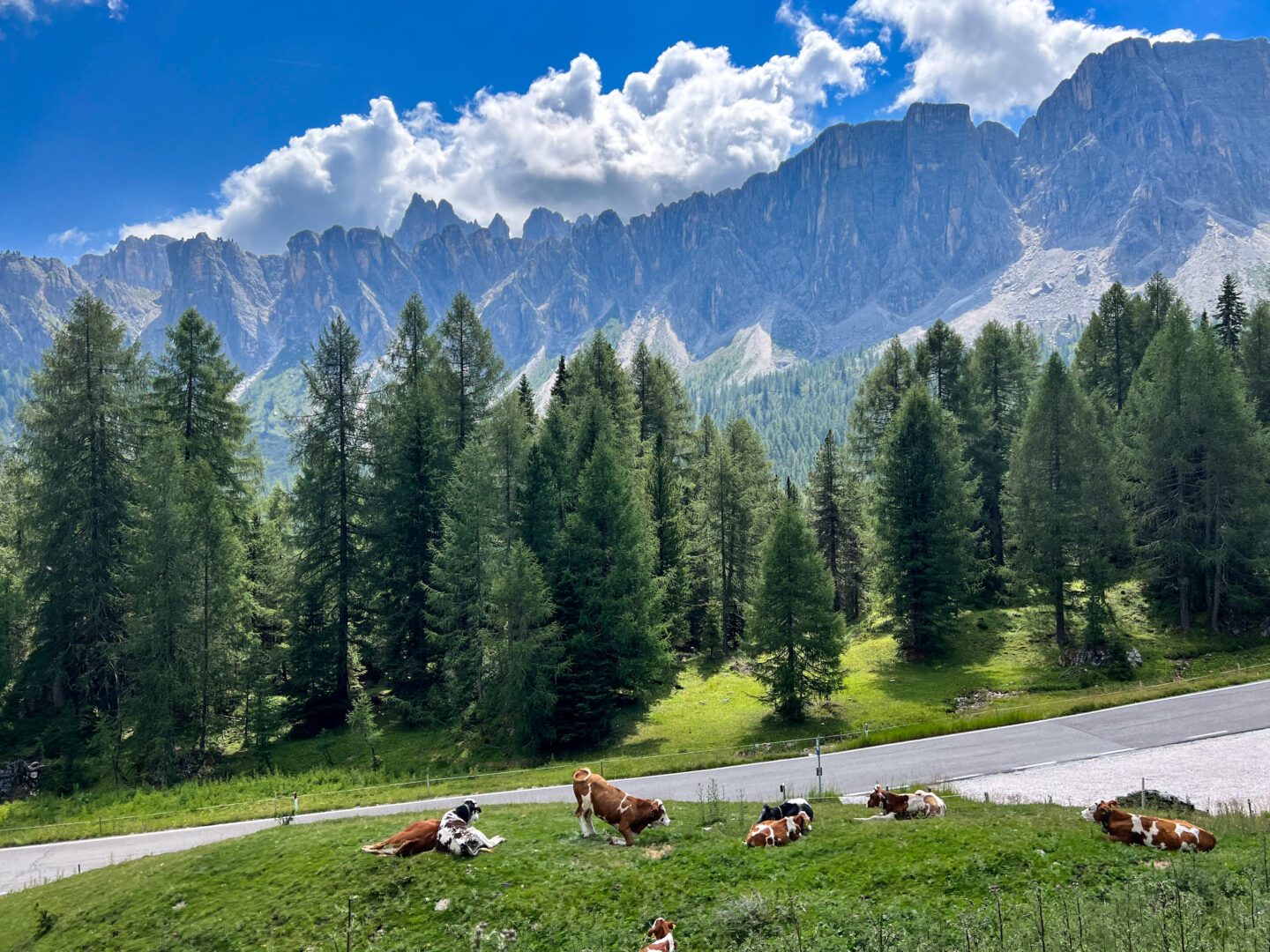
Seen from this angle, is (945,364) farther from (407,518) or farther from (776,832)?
(776,832)

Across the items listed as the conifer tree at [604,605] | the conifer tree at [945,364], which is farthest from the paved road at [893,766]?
the conifer tree at [945,364]

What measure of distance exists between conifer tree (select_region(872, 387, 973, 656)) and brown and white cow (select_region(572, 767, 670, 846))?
30.7m

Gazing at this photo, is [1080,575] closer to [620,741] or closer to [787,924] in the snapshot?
[620,741]

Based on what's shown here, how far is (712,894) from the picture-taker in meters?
10.8

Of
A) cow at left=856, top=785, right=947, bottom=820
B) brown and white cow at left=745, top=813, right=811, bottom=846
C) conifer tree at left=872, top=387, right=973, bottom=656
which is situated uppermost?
conifer tree at left=872, top=387, right=973, bottom=656

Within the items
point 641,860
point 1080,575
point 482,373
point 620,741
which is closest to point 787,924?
point 641,860

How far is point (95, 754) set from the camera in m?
31.6

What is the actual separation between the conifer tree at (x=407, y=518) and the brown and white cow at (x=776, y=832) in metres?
26.2

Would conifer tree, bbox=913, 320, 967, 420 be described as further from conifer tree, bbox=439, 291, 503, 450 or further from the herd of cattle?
the herd of cattle

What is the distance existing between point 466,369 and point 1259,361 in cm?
5495

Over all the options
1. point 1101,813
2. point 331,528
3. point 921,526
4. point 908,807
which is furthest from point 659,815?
point 921,526

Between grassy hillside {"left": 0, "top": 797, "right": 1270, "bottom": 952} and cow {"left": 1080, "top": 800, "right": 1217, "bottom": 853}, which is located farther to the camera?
cow {"left": 1080, "top": 800, "right": 1217, "bottom": 853}

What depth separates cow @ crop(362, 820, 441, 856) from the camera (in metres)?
12.4

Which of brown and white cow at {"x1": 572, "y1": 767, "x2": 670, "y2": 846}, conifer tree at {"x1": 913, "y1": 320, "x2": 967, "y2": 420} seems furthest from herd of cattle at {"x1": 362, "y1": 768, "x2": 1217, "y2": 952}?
conifer tree at {"x1": 913, "y1": 320, "x2": 967, "y2": 420}
